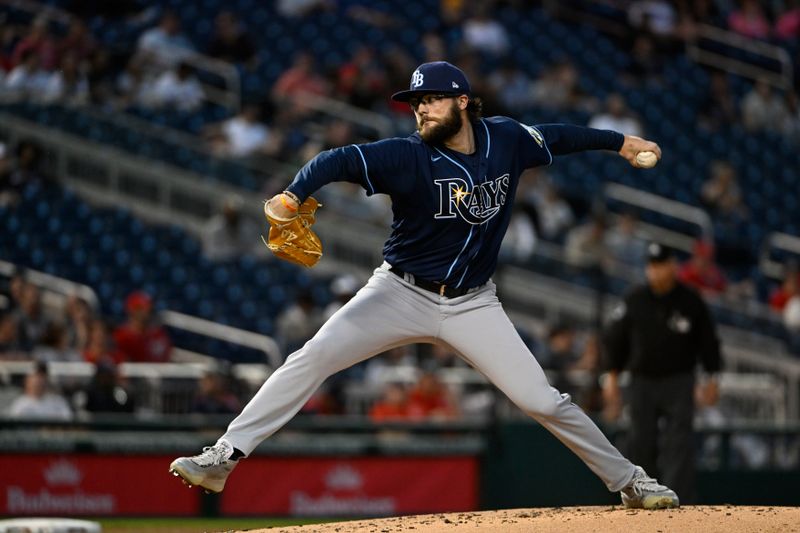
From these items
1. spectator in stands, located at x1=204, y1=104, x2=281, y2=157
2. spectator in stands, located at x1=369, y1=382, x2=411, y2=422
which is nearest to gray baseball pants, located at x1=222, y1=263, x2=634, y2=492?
spectator in stands, located at x1=369, y1=382, x2=411, y2=422

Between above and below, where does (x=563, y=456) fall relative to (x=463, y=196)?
below

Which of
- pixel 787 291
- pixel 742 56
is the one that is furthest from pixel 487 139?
pixel 742 56

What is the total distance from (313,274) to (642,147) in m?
8.23

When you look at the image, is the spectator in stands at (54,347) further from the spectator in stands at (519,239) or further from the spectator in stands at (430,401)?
the spectator in stands at (519,239)

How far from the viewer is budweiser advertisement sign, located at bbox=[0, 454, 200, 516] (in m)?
11.1

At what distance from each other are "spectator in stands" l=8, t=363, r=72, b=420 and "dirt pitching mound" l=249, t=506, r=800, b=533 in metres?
4.76

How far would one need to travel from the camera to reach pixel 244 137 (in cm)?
1522

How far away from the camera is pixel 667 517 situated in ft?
21.0

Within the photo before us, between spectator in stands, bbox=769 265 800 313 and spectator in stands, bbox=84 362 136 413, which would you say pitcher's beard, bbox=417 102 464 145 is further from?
spectator in stands, bbox=769 265 800 313

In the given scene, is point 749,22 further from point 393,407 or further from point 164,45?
point 393,407

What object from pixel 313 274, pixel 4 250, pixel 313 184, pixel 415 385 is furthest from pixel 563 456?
pixel 313 184

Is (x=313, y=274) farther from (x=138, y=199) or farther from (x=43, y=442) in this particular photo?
(x=43, y=442)

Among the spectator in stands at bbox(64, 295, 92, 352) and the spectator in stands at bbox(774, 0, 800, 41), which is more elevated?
the spectator in stands at bbox(774, 0, 800, 41)

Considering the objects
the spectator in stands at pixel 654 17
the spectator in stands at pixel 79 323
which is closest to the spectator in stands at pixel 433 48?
the spectator in stands at pixel 654 17
